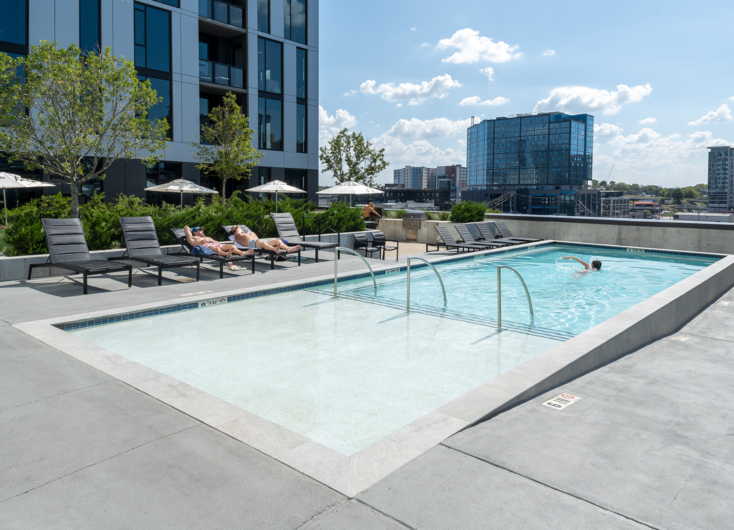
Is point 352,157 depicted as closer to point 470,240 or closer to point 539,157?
point 470,240

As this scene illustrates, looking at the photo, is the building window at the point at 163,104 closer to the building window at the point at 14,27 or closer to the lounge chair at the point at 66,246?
the building window at the point at 14,27

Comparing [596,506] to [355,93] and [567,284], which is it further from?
[355,93]

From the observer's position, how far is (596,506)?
9.02 ft

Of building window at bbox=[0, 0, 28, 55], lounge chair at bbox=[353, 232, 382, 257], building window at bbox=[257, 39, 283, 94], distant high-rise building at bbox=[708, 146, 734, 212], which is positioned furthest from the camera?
distant high-rise building at bbox=[708, 146, 734, 212]

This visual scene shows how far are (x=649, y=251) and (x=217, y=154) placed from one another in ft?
55.1

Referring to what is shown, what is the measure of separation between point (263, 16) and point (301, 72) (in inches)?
128

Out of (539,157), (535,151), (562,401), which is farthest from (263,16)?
(535,151)

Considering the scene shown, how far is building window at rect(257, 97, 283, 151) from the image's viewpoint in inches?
1045

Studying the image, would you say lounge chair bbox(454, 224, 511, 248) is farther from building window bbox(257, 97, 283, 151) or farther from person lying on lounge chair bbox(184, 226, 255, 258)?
building window bbox(257, 97, 283, 151)

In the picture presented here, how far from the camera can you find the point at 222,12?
2489cm

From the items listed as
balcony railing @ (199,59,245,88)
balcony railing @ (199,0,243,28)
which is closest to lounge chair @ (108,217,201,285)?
balcony railing @ (199,59,245,88)

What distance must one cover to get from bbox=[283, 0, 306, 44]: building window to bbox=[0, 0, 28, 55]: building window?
12.3 metres

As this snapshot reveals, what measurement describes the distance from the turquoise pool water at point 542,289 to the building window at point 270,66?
17619mm

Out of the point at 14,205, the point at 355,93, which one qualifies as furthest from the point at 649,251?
the point at 355,93
